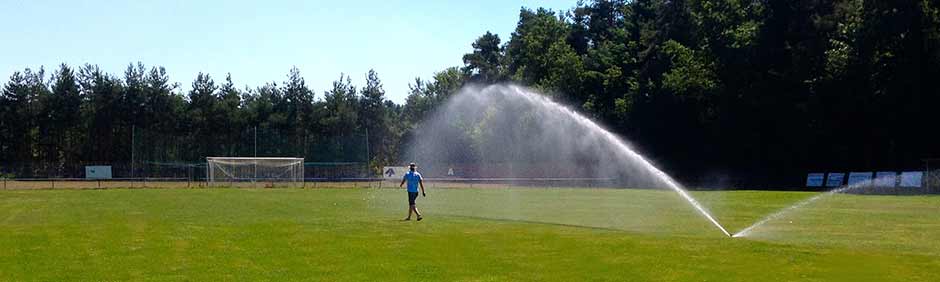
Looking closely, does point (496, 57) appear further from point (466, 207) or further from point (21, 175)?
point (466, 207)

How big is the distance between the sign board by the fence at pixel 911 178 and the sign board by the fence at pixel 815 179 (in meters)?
8.89

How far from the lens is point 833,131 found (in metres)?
72.4

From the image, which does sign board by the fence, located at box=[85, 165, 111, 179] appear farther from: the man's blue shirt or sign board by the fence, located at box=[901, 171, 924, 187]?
sign board by the fence, located at box=[901, 171, 924, 187]

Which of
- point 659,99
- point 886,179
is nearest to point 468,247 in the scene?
point 886,179

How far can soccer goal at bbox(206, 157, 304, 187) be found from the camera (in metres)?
77.6

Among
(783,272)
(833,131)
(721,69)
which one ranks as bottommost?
(783,272)

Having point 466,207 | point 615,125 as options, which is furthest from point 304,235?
point 615,125

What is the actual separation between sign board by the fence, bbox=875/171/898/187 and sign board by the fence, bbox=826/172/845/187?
12.4 ft

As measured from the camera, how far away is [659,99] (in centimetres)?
8562

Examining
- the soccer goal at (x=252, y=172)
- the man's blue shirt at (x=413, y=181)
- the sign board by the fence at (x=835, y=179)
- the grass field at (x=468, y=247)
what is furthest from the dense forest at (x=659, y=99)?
the man's blue shirt at (x=413, y=181)

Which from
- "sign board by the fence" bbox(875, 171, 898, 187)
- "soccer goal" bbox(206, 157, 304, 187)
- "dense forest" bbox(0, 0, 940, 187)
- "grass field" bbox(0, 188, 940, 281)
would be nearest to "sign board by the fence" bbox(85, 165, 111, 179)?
"dense forest" bbox(0, 0, 940, 187)

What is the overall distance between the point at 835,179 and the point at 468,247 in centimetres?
5759

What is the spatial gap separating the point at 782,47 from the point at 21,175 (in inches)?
2542

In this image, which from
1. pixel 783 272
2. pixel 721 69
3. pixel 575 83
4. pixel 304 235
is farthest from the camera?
pixel 575 83
